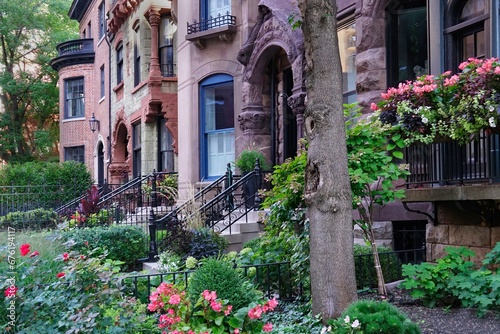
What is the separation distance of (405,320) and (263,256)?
301 cm

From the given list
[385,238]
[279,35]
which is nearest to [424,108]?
[385,238]

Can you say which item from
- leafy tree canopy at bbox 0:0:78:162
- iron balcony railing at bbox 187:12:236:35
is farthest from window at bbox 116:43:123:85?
leafy tree canopy at bbox 0:0:78:162

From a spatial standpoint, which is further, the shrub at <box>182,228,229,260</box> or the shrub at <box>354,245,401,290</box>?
the shrub at <box>182,228,229,260</box>

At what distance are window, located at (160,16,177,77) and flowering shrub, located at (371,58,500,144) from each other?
43.7ft

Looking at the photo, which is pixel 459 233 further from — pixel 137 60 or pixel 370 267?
pixel 137 60

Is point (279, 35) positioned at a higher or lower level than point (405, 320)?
higher

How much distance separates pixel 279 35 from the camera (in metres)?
12.9

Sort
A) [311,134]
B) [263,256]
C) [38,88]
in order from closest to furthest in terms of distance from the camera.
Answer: [311,134]
[263,256]
[38,88]

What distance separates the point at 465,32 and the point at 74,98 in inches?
1049

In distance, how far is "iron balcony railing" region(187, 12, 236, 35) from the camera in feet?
48.9

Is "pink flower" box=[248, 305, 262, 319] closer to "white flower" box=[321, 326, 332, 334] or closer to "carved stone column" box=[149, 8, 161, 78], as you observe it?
"white flower" box=[321, 326, 332, 334]

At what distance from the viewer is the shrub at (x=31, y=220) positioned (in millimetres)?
16609

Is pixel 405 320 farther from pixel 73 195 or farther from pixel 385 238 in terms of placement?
pixel 73 195

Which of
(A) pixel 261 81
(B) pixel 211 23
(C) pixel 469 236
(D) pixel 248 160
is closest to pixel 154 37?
(B) pixel 211 23
